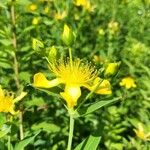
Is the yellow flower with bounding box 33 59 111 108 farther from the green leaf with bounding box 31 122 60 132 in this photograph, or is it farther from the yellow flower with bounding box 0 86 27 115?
the green leaf with bounding box 31 122 60 132

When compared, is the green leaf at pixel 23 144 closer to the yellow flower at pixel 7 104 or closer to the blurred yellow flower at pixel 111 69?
the yellow flower at pixel 7 104

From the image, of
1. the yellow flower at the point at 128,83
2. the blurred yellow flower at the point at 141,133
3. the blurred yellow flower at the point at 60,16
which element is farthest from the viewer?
the blurred yellow flower at the point at 60,16

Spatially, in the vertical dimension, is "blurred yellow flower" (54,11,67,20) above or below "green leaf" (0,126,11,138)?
above

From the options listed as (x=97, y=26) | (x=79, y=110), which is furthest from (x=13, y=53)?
(x=97, y=26)

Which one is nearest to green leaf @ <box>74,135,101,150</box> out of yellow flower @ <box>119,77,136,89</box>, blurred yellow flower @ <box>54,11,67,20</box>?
yellow flower @ <box>119,77,136,89</box>

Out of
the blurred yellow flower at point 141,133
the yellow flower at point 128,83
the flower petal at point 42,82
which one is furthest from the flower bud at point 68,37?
the yellow flower at point 128,83

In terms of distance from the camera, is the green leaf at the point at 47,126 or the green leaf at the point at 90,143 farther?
the green leaf at the point at 47,126

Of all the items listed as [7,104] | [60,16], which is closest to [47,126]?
[7,104]

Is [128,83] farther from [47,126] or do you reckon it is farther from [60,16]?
[60,16]
